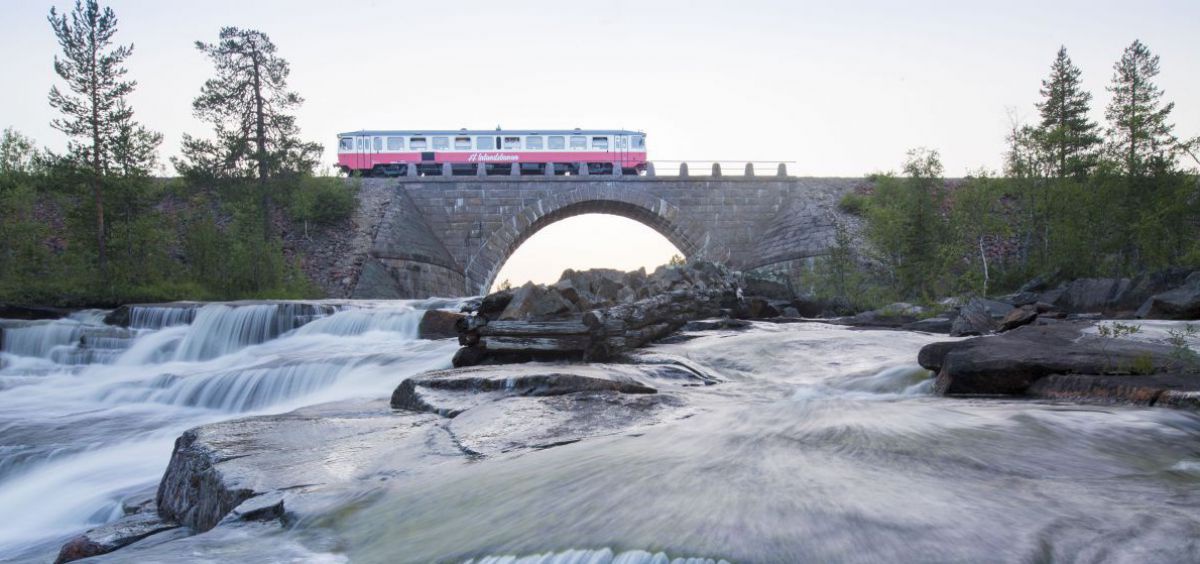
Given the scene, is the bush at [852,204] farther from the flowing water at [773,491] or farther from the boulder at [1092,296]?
the flowing water at [773,491]

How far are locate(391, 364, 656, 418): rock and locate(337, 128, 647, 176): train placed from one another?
129 feet

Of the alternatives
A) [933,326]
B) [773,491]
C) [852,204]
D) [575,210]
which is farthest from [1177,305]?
[575,210]

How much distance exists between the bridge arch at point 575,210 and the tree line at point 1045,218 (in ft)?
28.3

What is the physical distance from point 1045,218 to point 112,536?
3646cm

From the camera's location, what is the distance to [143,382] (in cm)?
1273

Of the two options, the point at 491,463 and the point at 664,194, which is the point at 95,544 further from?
the point at 664,194

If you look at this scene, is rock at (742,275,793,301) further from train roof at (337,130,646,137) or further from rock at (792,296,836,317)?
train roof at (337,130,646,137)

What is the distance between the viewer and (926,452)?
4.30 metres

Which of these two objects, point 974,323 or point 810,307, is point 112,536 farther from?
point 810,307

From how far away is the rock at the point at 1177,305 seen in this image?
1404 cm

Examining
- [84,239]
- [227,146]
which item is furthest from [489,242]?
[84,239]

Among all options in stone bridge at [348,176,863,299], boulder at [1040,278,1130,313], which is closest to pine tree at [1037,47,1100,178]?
stone bridge at [348,176,863,299]

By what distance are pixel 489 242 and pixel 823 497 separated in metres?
39.8

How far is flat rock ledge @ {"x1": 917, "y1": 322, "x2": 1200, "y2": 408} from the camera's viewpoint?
226 inches
